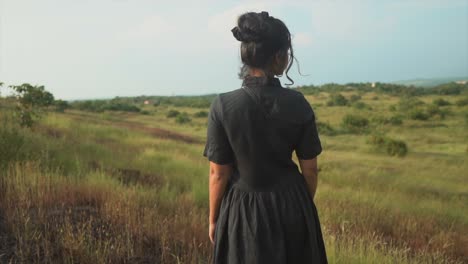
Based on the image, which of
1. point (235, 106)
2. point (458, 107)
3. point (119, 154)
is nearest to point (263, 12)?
point (235, 106)

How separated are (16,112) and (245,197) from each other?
29.7 feet

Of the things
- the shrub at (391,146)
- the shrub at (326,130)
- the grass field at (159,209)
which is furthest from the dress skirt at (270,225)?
the shrub at (326,130)

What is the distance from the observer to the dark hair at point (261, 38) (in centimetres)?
199

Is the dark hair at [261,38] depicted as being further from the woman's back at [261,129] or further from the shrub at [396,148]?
the shrub at [396,148]

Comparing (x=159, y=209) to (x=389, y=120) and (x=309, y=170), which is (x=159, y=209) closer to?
(x=309, y=170)

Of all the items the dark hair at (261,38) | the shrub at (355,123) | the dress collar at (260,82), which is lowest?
the shrub at (355,123)

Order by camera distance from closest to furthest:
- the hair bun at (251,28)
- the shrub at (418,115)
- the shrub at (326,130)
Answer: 1. the hair bun at (251,28)
2. the shrub at (326,130)
3. the shrub at (418,115)

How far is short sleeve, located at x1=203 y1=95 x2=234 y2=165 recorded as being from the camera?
6.86ft

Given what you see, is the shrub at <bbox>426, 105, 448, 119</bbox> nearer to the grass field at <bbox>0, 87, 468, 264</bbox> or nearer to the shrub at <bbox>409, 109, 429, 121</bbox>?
the shrub at <bbox>409, 109, 429, 121</bbox>

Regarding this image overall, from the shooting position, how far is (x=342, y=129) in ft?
79.5

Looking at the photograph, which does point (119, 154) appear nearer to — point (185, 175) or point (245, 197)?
point (185, 175)

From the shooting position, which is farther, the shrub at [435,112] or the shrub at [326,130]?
the shrub at [435,112]

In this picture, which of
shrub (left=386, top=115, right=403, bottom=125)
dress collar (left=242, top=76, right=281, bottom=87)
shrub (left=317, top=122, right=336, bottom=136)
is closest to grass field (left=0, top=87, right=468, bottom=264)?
dress collar (left=242, top=76, right=281, bottom=87)

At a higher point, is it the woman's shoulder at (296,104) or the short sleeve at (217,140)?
the woman's shoulder at (296,104)
